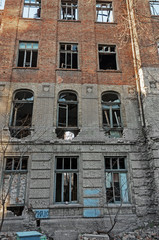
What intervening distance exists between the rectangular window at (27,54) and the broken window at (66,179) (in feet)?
20.2

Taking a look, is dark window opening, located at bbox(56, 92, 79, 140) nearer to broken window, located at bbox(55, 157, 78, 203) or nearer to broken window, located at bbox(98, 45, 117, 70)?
broken window, located at bbox(55, 157, 78, 203)

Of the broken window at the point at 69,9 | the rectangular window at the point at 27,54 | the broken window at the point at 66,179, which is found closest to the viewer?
the broken window at the point at 66,179

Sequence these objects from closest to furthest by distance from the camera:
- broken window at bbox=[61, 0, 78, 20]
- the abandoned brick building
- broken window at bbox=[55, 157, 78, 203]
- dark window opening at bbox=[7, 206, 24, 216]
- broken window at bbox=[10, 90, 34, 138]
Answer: dark window opening at bbox=[7, 206, 24, 216], the abandoned brick building, broken window at bbox=[55, 157, 78, 203], broken window at bbox=[10, 90, 34, 138], broken window at bbox=[61, 0, 78, 20]

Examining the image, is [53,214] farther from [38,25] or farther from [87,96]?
[38,25]

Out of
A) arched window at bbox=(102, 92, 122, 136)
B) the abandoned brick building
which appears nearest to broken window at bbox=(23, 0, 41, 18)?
the abandoned brick building

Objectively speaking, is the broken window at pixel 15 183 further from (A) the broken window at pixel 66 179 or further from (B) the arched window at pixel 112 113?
(B) the arched window at pixel 112 113

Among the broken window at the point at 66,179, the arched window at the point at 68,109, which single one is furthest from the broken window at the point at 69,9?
the broken window at the point at 66,179

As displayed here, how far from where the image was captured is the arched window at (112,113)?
1098 centimetres

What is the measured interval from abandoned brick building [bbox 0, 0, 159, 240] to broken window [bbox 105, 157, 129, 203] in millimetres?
45

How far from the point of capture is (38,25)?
13078mm

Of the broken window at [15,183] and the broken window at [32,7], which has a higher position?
the broken window at [32,7]

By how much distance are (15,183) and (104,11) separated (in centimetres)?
1239

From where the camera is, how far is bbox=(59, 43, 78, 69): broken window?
41.2ft

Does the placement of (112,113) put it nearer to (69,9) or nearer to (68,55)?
(68,55)
